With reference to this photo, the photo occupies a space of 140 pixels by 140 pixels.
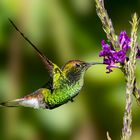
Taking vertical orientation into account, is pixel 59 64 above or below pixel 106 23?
above

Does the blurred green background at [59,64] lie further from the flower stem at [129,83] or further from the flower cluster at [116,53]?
the flower stem at [129,83]

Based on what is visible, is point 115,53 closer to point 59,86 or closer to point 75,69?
point 75,69

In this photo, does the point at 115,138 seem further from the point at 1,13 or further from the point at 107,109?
the point at 1,13

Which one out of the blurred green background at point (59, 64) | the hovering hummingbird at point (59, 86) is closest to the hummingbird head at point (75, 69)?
the hovering hummingbird at point (59, 86)

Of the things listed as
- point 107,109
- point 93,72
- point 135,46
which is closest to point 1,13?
point 93,72

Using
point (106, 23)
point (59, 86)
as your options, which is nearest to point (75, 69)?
point (59, 86)

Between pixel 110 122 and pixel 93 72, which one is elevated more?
pixel 93 72

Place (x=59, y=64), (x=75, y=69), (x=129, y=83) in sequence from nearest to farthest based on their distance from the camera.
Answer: (x=129, y=83), (x=75, y=69), (x=59, y=64)
